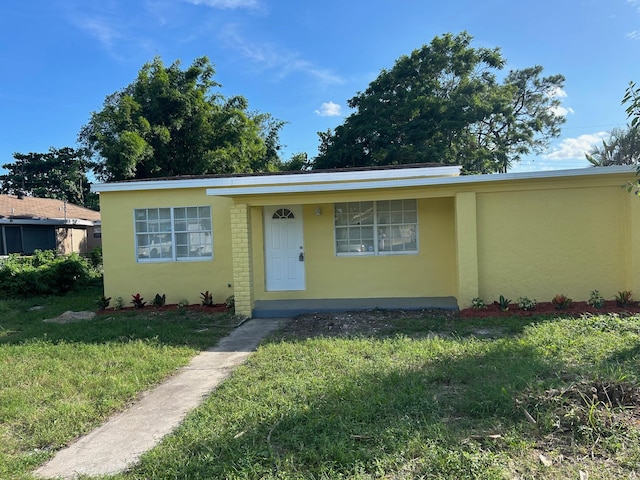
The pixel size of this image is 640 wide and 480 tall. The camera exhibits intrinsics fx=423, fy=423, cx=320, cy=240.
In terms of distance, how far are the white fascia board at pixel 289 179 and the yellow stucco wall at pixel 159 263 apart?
0.66 ft

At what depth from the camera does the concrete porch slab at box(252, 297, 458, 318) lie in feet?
27.8

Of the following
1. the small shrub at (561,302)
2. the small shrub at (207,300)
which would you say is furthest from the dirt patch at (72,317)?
the small shrub at (561,302)

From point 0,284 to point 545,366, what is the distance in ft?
46.5

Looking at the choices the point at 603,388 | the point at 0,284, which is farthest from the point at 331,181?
the point at 0,284

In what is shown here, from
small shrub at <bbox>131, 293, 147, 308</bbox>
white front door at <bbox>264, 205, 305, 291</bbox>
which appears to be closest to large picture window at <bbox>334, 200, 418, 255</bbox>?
white front door at <bbox>264, 205, 305, 291</bbox>

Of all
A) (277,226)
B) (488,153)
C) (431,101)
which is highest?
(431,101)

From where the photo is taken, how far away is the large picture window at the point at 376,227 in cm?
941

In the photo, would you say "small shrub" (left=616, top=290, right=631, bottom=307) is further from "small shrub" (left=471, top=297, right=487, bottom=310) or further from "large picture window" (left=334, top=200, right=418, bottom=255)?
"large picture window" (left=334, top=200, right=418, bottom=255)

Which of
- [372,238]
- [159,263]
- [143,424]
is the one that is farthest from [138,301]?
[143,424]

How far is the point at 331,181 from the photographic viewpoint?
937cm

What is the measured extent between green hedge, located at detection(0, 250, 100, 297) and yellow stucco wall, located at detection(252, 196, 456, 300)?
7.65 meters

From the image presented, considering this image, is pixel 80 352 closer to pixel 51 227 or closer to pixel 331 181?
pixel 331 181

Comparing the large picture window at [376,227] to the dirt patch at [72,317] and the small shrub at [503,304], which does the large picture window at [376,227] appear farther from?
the dirt patch at [72,317]

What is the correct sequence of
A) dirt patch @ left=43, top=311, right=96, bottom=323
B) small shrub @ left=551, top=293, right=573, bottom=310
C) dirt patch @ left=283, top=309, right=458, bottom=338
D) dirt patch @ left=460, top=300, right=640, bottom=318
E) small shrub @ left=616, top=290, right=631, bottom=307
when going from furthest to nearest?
dirt patch @ left=43, top=311, right=96, bottom=323
small shrub @ left=551, top=293, right=573, bottom=310
small shrub @ left=616, top=290, right=631, bottom=307
dirt patch @ left=460, top=300, right=640, bottom=318
dirt patch @ left=283, top=309, right=458, bottom=338
